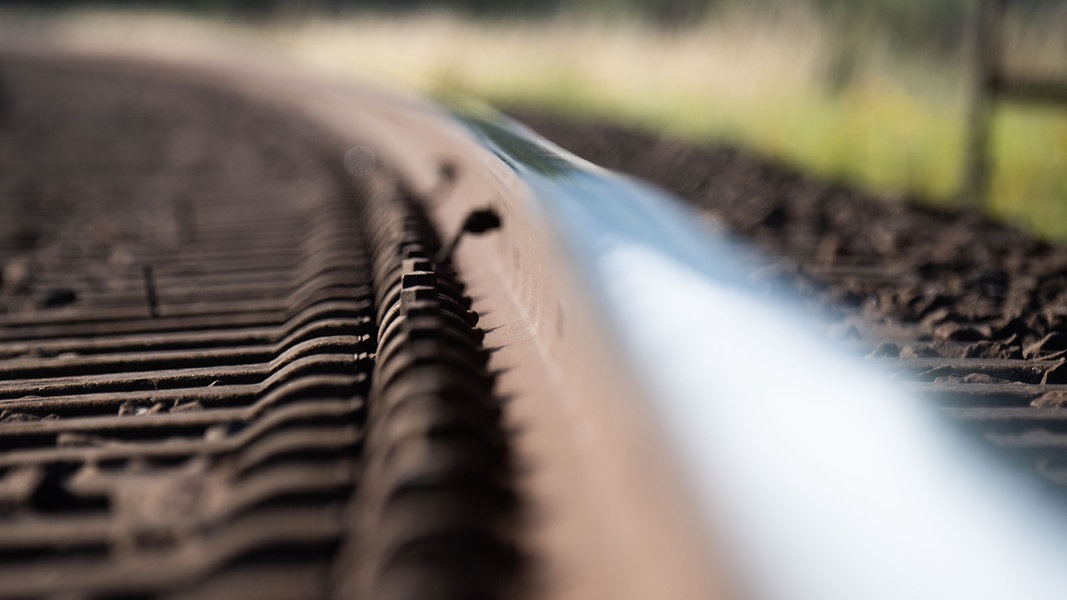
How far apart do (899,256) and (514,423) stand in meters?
2.74

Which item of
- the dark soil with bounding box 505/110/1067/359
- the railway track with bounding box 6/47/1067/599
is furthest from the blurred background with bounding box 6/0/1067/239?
the railway track with bounding box 6/47/1067/599

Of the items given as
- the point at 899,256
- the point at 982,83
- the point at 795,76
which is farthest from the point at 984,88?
the point at 795,76

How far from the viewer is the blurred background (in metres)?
6.03

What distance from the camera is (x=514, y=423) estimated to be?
1626 millimetres

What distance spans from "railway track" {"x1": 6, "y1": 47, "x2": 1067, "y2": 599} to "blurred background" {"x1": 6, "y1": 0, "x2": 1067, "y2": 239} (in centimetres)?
296

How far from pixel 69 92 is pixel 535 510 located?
14195 mm

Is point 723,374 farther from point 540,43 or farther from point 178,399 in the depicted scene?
point 540,43

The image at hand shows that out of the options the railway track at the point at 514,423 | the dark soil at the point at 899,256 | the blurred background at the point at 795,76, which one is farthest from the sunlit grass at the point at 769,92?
the railway track at the point at 514,423

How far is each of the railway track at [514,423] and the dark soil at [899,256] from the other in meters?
0.03

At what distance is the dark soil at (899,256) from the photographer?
2725mm

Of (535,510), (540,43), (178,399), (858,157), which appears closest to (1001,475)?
(535,510)

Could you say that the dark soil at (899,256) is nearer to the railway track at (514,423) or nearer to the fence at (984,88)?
the railway track at (514,423)

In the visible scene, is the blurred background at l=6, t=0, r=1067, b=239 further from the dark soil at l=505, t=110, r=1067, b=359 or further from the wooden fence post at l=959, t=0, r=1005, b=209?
the dark soil at l=505, t=110, r=1067, b=359

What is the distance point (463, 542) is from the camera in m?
1.19
